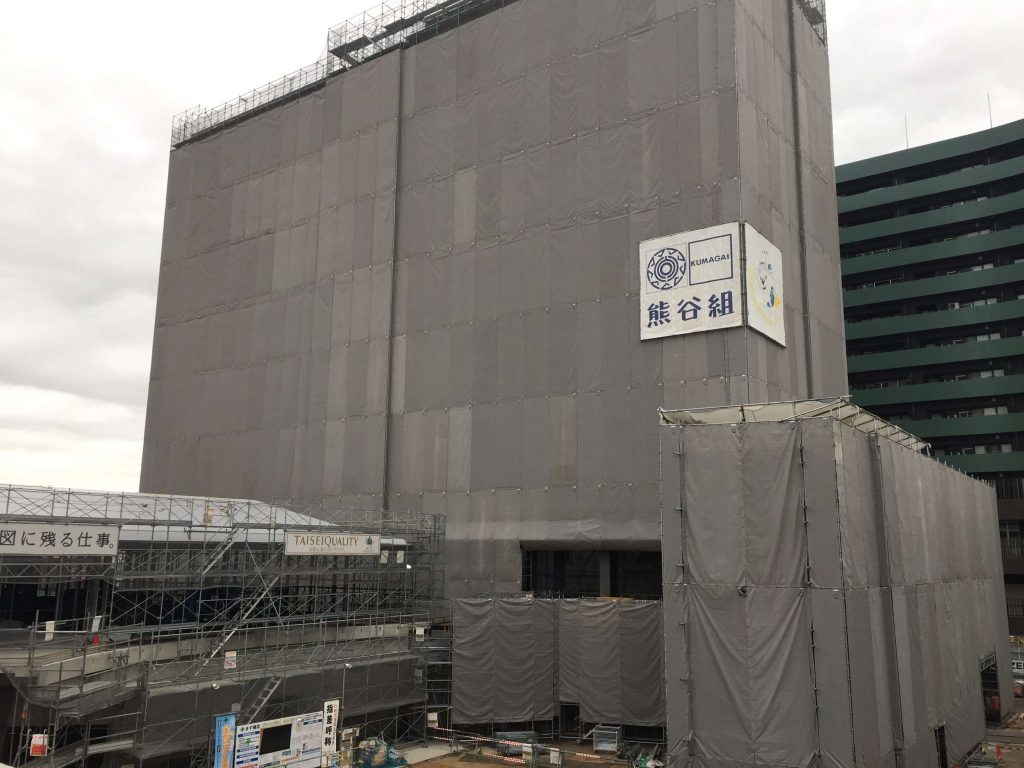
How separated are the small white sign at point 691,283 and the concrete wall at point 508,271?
570 millimetres

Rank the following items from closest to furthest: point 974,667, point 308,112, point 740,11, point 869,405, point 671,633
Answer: point 671,633 → point 974,667 → point 740,11 → point 308,112 → point 869,405

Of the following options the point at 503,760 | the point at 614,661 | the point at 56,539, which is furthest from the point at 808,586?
the point at 56,539

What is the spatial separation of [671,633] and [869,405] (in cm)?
5735

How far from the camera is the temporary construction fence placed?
20.7 m

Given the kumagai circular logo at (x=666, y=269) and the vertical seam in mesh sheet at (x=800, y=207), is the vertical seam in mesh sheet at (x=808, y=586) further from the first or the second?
the vertical seam in mesh sheet at (x=800, y=207)

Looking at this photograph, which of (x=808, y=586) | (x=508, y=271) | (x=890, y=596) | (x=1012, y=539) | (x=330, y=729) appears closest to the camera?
(x=808, y=586)

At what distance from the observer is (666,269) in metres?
33.1

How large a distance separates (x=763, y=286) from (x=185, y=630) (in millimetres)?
24608

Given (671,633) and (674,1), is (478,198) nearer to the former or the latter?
(674,1)

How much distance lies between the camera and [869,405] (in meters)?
73.4

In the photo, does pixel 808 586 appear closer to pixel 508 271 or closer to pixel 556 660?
pixel 556 660

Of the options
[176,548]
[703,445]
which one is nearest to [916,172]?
[703,445]

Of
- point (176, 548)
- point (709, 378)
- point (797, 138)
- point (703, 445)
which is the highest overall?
point (797, 138)

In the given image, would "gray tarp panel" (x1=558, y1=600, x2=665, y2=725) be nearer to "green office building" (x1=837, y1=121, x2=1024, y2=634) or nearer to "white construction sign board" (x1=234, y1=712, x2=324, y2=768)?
"white construction sign board" (x1=234, y1=712, x2=324, y2=768)
